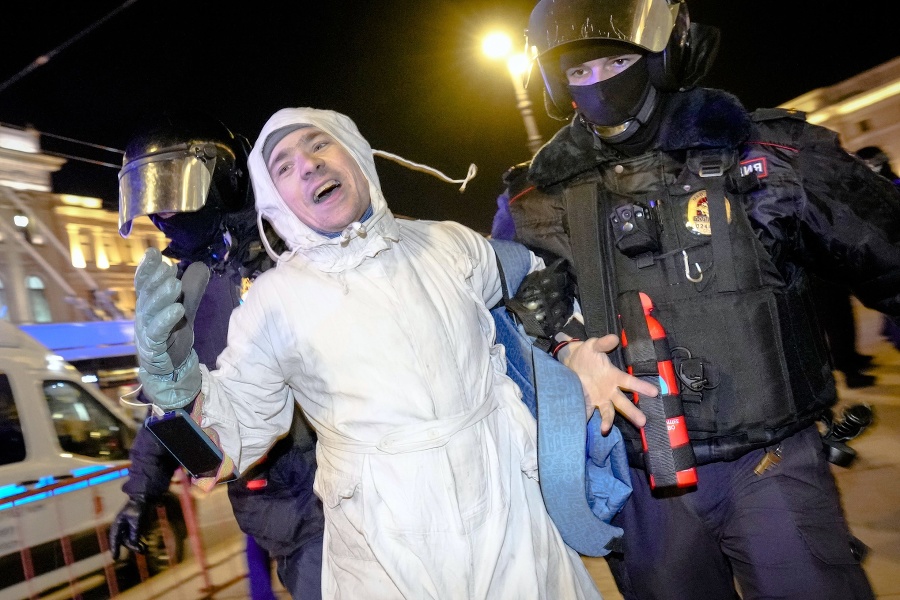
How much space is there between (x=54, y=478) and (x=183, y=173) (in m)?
3.60

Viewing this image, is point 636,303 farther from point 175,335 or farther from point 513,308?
point 175,335

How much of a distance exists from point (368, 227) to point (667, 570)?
4.86ft

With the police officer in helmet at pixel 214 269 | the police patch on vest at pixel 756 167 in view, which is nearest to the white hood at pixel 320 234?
the police officer in helmet at pixel 214 269

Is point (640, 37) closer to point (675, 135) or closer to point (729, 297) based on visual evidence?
point (675, 135)

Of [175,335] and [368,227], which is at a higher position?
[368,227]

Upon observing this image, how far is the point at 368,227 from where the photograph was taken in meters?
1.98

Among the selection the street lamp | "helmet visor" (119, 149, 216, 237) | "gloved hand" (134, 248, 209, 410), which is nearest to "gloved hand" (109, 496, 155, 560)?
"helmet visor" (119, 149, 216, 237)

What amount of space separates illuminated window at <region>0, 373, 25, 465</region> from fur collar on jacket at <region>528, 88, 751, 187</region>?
485 cm


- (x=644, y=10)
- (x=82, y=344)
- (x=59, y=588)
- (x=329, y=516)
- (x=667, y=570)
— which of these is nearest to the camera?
(x=329, y=516)

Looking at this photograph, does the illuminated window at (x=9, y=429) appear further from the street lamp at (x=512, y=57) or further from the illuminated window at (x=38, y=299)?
the illuminated window at (x=38, y=299)

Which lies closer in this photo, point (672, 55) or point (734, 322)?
point (734, 322)

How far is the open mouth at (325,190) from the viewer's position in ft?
6.55

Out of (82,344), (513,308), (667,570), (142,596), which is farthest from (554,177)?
(82,344)

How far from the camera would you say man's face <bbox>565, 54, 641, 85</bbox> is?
2.31 meters
